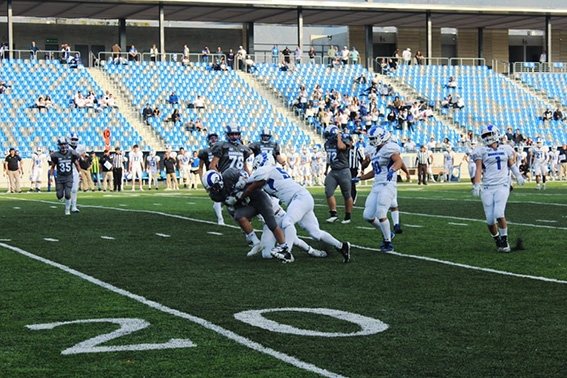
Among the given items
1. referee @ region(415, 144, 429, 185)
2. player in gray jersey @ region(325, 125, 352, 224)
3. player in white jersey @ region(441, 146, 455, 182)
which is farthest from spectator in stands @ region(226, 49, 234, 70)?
player in gray jersey @ region(325, 125, 352, 224)

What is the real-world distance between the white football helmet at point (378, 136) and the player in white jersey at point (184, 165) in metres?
22.8

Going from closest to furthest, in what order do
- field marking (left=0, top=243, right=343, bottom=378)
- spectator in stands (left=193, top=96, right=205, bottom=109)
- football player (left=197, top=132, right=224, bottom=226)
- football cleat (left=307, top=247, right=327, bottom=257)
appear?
field marking (left=0, top=243, right=343, bottom=378) < football cleat (left=307, top=247, right=327, bottom=257) < football player (left=197, top=132, right=224, bottom=226) < spectator in stands (left=193, top=96, right=205, bottom=109)

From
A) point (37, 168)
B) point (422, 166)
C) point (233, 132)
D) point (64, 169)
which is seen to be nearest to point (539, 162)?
point (422, 166)

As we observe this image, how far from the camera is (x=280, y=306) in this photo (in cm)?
778

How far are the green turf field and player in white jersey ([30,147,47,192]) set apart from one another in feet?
61.4

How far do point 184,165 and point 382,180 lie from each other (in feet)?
76.5

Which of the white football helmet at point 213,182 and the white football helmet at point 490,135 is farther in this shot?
the white football helmet at point 490,135

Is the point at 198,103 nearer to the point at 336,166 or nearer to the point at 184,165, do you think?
the point at 184,165

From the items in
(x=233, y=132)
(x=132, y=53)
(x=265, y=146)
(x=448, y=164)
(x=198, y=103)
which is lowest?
(x=448, y=164)

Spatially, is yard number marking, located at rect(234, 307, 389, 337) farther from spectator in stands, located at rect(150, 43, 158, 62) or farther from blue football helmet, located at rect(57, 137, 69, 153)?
spectator in stands, located at rect(150, 43, 158, 62)

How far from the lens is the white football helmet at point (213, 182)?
10594 millimetres

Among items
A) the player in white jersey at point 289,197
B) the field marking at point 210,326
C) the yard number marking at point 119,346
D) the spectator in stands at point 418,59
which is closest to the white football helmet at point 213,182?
the player in white jersey at point 289,197

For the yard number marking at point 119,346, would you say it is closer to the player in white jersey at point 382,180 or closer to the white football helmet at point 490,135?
the player in white jersey at point 382,180

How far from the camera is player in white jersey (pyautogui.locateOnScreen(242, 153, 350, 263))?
34.2 feet
